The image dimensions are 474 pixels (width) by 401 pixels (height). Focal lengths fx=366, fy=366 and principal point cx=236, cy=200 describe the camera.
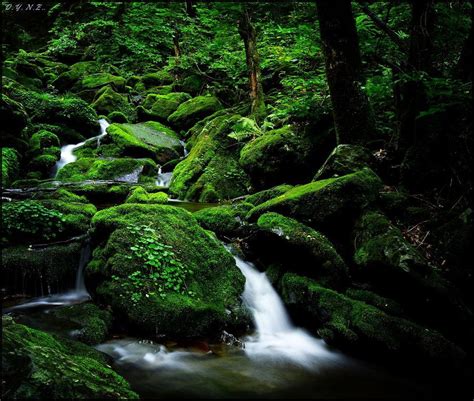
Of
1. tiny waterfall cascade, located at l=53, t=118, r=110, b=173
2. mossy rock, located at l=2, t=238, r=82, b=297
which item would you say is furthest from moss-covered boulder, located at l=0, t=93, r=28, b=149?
mossy rock, located at l=2, t=238, r=82, b=297

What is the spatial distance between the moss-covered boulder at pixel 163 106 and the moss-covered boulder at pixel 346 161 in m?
12.4

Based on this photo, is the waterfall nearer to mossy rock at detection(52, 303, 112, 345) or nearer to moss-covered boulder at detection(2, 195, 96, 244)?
mossy rock at detection(52, 303, 112, 345)

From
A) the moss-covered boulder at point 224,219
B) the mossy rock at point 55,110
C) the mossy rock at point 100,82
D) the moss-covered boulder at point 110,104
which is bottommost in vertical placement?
the moss-covered boulder at point 224,219

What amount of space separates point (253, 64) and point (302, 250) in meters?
8.71

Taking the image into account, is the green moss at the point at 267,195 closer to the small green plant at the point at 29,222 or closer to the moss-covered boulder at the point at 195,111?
the small green plant at the point at 29,222

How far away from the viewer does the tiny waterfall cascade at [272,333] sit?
4.63 meters

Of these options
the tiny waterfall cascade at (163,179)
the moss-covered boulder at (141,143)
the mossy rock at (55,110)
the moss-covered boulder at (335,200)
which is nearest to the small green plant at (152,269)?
the moss-covered boulder at (335,200)

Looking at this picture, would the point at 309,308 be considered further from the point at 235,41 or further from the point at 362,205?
the point at 235,41

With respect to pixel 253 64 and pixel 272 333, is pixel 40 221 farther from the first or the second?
pixel 253 64

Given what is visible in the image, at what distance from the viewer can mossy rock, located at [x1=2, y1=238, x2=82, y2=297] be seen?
5.26 metres

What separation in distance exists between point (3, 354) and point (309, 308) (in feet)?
12.5

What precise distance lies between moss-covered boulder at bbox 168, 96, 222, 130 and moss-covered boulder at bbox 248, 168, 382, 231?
1134cm

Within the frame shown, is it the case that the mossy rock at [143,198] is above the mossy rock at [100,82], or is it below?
below

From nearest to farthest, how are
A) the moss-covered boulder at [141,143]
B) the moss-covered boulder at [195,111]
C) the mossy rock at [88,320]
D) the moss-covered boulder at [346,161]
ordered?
1. the mossy rock at [88,320]
2. the moss-covered boulder at [346,161]
3. the moss-covered boulder at [141,143]
4. the moss-covered boulder at [195,111]
